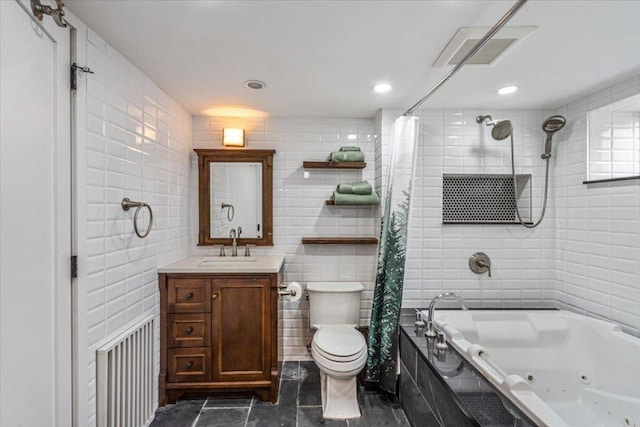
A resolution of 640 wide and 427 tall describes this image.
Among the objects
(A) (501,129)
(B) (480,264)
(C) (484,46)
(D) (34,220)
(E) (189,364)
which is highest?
(C) (484,46)

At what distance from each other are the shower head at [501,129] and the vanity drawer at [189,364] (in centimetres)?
266

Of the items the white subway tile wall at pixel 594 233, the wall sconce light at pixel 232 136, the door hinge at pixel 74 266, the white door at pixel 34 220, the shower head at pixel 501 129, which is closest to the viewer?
the white door at pixel 34 220

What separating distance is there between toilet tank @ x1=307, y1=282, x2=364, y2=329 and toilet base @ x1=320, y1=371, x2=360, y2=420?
1.40ft

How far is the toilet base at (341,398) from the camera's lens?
6.05ft

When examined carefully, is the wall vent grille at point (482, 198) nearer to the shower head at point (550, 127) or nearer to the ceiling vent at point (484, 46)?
the shower head at point (550, 127)

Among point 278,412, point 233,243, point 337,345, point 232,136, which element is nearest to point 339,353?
point 337,345

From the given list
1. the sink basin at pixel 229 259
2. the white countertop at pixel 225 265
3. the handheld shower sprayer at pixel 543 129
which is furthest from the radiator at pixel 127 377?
→ the handheld shower sprayer at pixel 543 129

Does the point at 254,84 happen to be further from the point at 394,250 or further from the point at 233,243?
the point at 394,250

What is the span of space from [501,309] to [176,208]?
105 inches

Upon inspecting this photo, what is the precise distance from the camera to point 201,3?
1.14 meters

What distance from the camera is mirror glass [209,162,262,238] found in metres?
2.51

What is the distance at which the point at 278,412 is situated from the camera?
73.4 inches

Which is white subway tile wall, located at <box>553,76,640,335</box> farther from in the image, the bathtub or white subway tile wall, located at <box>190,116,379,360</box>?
white subway tile wall, located at <box>190,116,379,360</box>

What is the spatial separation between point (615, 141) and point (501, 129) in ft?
2.18
